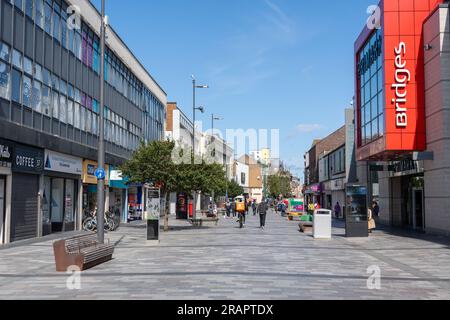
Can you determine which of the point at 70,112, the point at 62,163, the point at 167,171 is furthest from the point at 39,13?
the point at 167,171

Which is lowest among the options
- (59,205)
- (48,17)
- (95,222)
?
(95,222)

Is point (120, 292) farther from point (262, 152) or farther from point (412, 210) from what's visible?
point (262, 152)

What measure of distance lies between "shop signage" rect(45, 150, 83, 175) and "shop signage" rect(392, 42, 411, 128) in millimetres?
15899

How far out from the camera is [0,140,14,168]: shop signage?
18.8m

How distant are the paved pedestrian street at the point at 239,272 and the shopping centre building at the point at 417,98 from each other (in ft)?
16.0

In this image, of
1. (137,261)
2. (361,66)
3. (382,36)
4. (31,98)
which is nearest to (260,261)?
(137,261)

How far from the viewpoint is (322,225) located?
24250mm

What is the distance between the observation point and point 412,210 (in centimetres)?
3072

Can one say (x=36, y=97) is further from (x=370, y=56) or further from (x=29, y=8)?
(x=370, y=56)

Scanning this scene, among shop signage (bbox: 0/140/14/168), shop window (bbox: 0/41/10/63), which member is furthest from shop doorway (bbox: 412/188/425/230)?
shop window (bbox: 0/41/10/63)

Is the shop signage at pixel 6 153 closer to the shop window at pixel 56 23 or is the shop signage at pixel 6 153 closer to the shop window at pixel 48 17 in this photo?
the shop window at pixel 48 17

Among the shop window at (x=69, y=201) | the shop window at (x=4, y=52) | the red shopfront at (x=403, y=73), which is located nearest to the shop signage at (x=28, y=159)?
the shop window at (x=4, y=52)

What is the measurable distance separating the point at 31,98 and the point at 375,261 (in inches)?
578

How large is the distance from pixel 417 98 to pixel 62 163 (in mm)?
17095
